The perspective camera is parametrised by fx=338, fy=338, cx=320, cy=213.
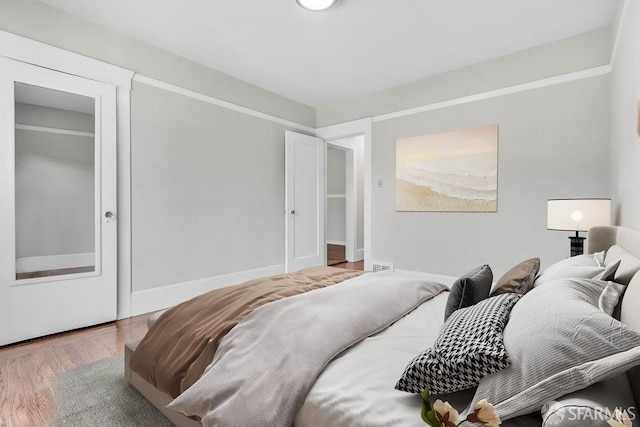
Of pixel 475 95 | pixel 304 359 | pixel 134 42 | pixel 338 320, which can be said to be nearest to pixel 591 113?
pixel 475 95

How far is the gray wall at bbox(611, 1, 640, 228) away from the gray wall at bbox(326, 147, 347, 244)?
16.3 ft

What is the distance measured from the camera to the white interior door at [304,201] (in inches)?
183

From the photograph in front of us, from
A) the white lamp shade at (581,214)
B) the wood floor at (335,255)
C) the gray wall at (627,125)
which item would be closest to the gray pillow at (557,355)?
the gray wall at (627,125)

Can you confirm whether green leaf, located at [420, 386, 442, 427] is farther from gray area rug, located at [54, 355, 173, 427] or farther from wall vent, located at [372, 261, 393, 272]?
wall vent, located at [372, 261, 393, 272]

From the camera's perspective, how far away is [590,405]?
644 millimetres

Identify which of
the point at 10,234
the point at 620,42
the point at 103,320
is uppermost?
the point at 620,42

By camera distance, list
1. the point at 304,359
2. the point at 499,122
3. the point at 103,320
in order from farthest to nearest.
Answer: the point at 499,122 → the point at 103,320 → the point at 304,359

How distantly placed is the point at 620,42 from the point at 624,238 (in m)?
1.74

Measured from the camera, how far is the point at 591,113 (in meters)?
3.10

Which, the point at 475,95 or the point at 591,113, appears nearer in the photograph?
the point at 591,113

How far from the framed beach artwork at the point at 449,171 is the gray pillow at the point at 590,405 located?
3234 millimetres

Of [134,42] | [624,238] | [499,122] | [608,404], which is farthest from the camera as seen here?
[499,122]

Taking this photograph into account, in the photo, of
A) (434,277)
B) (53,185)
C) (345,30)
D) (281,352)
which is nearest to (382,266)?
(434,277)

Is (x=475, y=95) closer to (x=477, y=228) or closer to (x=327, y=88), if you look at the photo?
(x=477, y=228)
